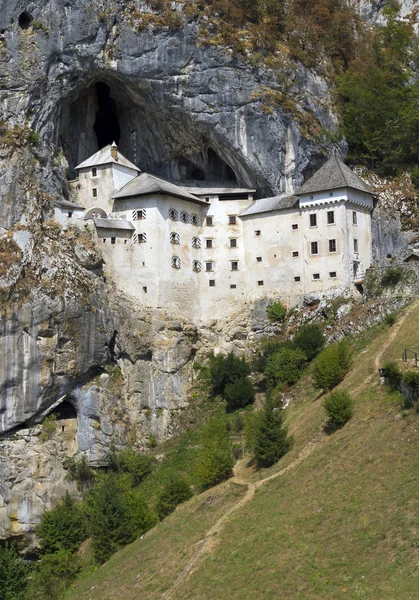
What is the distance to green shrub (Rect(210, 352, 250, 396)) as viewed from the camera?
63.1m

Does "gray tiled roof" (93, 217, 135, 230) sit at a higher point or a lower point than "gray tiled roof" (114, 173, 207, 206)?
lower

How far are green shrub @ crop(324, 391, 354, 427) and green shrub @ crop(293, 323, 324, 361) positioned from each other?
1232 centimetres

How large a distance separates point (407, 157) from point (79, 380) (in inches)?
1229

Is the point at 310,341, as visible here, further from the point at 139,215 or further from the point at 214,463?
the point at 139,215

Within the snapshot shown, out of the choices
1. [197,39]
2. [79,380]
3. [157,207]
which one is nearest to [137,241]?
[157,207]

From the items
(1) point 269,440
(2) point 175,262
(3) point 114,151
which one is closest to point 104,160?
(3) point 114,151

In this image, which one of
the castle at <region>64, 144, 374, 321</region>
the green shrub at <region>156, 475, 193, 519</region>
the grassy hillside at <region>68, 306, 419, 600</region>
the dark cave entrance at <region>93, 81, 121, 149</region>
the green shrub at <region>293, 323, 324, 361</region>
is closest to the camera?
the grassy hillside at <region>68, 306, 419, 600</region>

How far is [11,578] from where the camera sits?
54.6m

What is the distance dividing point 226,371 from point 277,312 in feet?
20.5

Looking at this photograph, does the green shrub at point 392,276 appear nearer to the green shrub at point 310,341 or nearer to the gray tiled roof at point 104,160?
the green shrub at point 310,341

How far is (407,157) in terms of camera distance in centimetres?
7350

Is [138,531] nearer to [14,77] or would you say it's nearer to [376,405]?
[376,405]

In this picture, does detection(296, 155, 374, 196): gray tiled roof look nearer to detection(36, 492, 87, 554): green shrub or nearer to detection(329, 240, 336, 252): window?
detection(329, 240, 336, 252): window

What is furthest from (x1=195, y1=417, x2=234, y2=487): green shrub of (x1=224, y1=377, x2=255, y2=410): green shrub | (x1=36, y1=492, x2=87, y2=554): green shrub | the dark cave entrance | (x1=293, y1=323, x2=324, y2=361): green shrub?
the dark cave entrance
